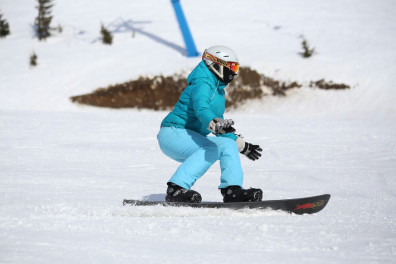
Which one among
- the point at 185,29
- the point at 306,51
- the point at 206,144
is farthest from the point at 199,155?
the point at 185,29

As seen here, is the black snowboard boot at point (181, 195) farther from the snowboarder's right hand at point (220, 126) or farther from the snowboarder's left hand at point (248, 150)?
the snowboarder's right hand at point (220, 126)

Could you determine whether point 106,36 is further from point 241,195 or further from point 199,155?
point 241,195

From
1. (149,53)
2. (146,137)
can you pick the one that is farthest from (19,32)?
(146,137)

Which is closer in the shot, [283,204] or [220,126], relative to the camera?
[220,126]

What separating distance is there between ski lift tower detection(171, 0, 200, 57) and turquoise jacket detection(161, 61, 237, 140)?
1517cm

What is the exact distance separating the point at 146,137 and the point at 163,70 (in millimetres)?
7327

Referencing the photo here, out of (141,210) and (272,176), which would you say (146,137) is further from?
(141,210)

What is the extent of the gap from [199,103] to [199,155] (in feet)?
1.56

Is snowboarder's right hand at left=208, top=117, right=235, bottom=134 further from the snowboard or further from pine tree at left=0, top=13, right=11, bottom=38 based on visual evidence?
pine tree at left=0, top=13, right=11, bottom=38

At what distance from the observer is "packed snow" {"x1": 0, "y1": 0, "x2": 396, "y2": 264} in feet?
11.7

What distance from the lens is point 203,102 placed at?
14.3 feet

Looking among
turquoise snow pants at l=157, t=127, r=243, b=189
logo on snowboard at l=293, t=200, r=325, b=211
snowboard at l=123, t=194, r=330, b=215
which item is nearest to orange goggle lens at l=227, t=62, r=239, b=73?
turquoise snow pants at l=157, t=127, r=243, b=189

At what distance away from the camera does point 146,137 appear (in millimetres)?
11898

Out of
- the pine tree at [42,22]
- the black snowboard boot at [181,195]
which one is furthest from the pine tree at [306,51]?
the black snowboard boot at [181,195]
